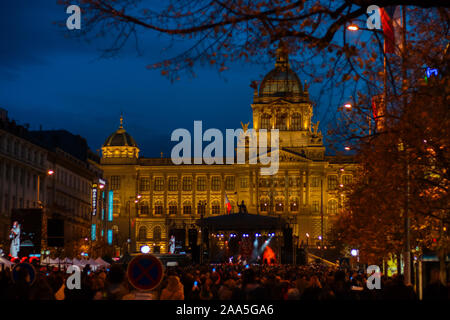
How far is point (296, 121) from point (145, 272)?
142758 millimetres

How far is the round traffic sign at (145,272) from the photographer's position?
40.0ft

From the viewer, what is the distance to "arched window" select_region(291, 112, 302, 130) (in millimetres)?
153712

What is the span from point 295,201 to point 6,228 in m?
85.0

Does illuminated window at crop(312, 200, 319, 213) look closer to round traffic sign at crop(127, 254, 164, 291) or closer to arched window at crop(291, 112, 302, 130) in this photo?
arched window at crop(291, 112, 302, 130)

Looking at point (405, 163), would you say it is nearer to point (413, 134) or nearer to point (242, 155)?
point (413, 134)

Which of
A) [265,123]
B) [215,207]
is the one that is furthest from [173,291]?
[265,123]

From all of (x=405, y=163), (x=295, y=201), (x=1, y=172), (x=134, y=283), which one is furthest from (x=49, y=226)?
(x=295, y=201)

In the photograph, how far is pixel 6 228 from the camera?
67.1 metres

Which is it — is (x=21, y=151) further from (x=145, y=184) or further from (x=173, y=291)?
(x=145, y=184)

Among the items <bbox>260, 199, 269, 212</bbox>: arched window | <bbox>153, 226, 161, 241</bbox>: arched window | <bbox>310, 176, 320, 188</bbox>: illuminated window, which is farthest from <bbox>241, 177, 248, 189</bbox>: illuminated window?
<bbox>153, 226, 161, 241</bbox>: arched window

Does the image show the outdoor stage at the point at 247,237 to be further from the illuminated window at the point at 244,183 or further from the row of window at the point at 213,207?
the illuminated window at the point at 244,183

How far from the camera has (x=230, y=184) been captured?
15125cm

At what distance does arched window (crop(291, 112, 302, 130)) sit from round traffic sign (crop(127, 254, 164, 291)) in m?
142

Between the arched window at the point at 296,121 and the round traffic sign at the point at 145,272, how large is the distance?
141823mm
